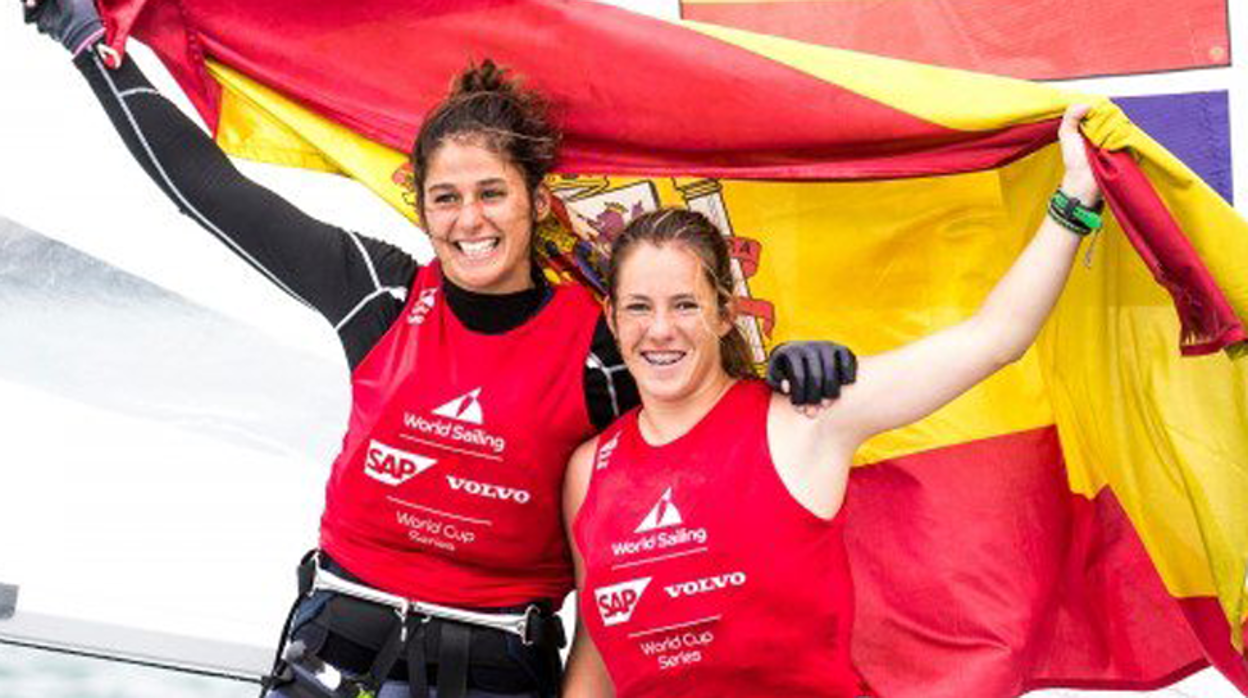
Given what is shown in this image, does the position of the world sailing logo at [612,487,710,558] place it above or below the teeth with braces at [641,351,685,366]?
below

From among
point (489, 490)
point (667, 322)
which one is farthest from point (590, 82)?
point (489, 490)

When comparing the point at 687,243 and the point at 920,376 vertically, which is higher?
the point at 687,243

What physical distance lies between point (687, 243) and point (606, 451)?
243 mm

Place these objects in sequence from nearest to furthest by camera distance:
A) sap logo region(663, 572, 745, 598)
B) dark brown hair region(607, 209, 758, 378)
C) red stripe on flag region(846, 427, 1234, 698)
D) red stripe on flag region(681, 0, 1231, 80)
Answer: sap logo region(663, 572, 745, 598) → dark brown hair region(607, 209, 758, 378) → red stripe on flag region(846, 427, 1234, 698) → red stripe on flag region(681, 0, 1231, 80)

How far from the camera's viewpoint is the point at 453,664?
87.4 inches

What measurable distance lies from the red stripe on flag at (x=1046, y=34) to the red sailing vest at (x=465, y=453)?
93cm

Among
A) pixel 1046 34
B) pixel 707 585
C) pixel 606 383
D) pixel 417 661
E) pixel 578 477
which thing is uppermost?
pixel 1046 34

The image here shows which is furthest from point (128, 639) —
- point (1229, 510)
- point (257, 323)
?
point (1229, 510)

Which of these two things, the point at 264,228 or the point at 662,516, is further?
the point at 264,228

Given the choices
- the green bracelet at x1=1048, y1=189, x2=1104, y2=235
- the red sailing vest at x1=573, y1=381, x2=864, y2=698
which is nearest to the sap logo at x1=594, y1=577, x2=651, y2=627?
the red sailing vest at x1=573, y1=381, x2=864, y2=698

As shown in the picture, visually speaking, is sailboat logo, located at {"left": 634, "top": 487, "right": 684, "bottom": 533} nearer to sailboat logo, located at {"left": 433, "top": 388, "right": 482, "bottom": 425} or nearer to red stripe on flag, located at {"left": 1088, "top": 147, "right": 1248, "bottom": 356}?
sailboat logo, located at {"left": 433, "top": 388, "right": 482, "bottom": 425}

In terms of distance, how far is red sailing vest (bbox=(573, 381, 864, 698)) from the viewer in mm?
2080

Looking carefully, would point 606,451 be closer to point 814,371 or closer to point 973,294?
point 814,371

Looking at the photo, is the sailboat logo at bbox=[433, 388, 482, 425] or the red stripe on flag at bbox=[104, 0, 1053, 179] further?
the red stripe on flag at bbox=[104, 0, 1053, 179]
